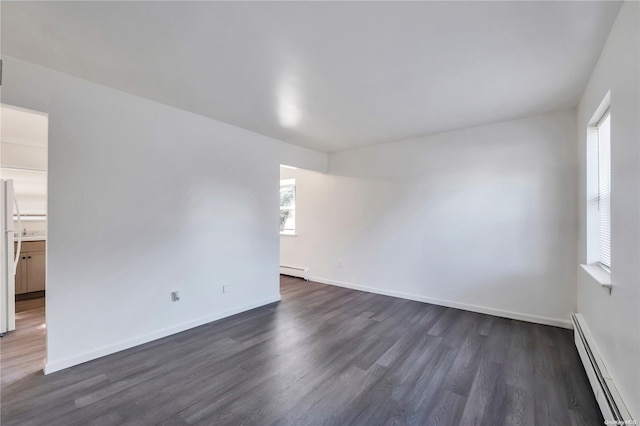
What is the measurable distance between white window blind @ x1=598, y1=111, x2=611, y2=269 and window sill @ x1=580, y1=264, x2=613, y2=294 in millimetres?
64

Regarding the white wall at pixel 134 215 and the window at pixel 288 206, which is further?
the window at pixel 288 206

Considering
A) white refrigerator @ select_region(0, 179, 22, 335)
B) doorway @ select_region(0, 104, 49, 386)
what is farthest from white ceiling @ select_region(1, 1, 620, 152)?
white refrigerator @ select_region(0, 179, 22, 335)

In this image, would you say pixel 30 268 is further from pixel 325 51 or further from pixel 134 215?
pixel 325 51

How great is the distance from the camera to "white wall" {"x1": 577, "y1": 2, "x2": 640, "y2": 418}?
4.66 ft

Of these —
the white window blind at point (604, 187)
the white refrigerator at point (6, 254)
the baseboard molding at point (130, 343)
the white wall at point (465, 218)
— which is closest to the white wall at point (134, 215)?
the baseboard molding at point (130, 343)

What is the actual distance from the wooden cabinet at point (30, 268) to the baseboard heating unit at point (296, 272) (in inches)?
159

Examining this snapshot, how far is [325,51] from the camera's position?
200 cm

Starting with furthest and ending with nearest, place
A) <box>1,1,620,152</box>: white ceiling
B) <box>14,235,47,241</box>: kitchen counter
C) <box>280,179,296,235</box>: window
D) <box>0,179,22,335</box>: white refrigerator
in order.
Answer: <box>280,179,296,235</box>: window → <box>14,235,47,241</box>: kitchen counter → <box>0,179,22,335</box>: white refrigerator → <box>1,1,620,152</box>: white ceiling

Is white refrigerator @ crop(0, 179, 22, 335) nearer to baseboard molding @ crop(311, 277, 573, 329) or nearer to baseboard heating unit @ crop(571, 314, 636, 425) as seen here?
baseboard molding @ crop(311, 277, 573, 329)

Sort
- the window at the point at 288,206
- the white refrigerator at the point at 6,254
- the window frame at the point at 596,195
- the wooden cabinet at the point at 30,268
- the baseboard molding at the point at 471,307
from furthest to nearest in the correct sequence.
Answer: the window at the point at 288,206, the wooden cabinet at the point at 30,268, the baseboard molding at the point at 471,307, the white refrigerator at the point at 6,254, the window frame at the point at 596,195

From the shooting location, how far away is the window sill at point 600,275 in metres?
1.83

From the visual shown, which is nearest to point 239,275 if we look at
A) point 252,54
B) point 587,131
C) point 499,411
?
point 252,54

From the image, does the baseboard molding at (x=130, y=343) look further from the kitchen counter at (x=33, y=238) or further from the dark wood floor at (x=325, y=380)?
the kitchen counter at (x=33, y=238)

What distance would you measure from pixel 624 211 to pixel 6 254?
5398 mm
